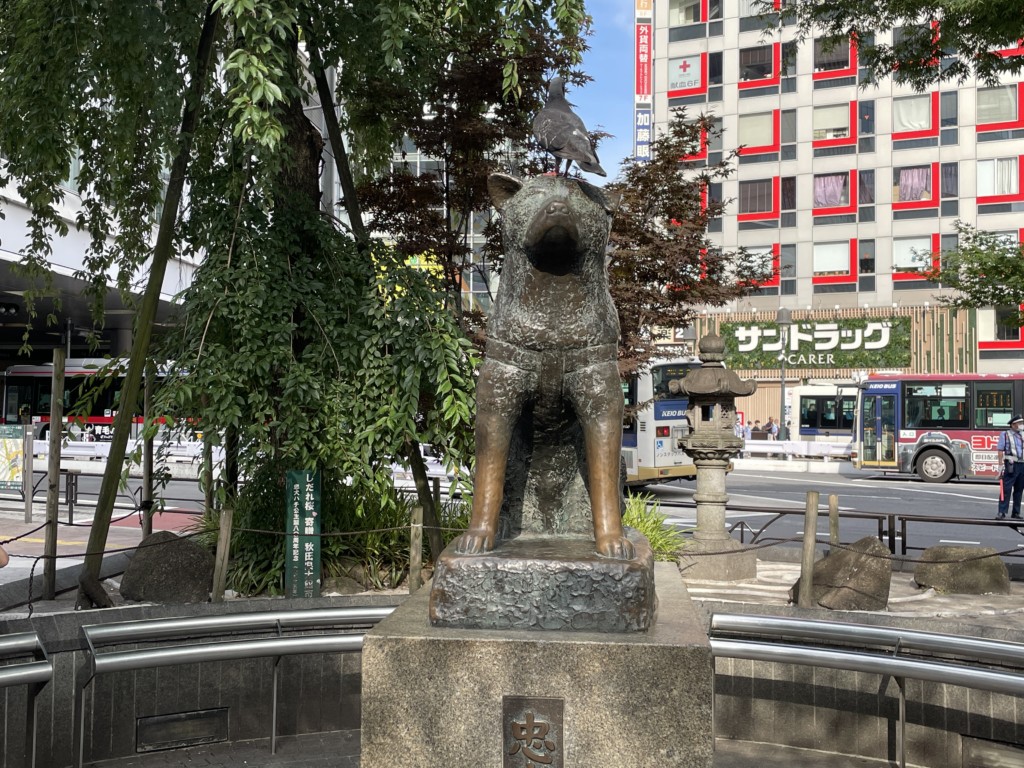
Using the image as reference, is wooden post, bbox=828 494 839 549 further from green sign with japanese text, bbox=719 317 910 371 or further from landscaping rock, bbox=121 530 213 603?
green sign with japanese text, bbox=719 317 910 371

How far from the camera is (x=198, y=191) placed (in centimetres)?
762

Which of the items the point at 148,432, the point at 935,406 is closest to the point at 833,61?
the point at 935,406

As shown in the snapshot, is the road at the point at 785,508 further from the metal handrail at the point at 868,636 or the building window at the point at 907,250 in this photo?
the building window at the point at 907,250

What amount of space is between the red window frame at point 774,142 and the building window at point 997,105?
696 centimetres

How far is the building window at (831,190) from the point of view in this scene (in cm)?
3516

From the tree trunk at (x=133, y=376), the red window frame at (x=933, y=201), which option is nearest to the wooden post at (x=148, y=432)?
the tree trunk at (x=133, y=376)

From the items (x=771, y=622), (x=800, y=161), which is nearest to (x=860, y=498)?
(x=771, y=622)

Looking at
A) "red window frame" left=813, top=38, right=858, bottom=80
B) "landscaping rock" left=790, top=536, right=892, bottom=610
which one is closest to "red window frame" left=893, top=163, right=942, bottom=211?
"red window frame" left=813, top=38, right=858, bottom=80

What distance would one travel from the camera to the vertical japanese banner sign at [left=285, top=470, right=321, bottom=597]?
761 cm

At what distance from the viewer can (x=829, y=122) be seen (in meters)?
35.3

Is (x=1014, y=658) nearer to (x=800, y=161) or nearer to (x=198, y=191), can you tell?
(x=198, y=191)

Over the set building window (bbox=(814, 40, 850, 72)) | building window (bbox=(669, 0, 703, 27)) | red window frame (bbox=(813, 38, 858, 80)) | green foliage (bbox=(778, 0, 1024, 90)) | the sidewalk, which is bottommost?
the sidewalk

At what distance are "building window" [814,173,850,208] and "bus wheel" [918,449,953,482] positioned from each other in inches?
561

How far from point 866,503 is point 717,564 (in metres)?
9.14
